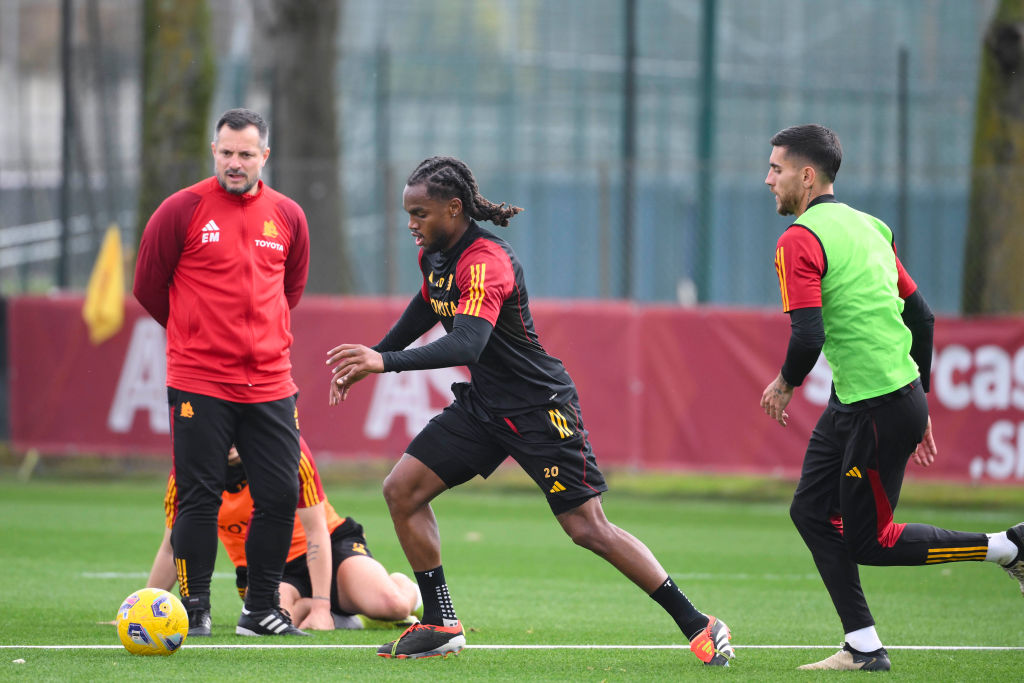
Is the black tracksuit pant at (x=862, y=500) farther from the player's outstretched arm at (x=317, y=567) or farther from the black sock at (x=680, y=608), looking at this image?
the player's outstretched arm at (x=317, y=567)

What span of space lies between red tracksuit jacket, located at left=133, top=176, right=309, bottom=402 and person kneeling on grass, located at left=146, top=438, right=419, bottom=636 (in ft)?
1.82

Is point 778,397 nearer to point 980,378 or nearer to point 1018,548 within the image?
point 1018,548

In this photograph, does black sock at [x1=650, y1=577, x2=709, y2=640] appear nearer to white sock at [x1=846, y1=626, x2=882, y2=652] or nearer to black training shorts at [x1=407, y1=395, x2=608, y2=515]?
black training shorts at [x1=407, y1=395, x2=608, y2=515]

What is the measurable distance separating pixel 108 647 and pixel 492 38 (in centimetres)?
1983

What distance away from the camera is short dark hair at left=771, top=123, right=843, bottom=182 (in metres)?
5.77

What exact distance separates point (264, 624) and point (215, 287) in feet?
5.09

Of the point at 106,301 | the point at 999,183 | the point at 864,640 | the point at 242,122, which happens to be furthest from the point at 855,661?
the point at 106,301

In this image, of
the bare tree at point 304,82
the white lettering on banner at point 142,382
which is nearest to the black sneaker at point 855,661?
the white lettering on banner at point 142,382

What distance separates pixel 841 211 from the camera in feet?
18.8

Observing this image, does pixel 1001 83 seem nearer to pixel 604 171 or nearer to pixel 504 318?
pixel 604 171

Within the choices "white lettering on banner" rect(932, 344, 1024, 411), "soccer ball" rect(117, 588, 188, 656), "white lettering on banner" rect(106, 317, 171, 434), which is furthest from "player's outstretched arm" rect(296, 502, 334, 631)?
"white lettering on banner" rect(106, 317, 171, 434)

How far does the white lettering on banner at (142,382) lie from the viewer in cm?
1456

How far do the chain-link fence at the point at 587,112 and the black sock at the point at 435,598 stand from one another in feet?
47.1

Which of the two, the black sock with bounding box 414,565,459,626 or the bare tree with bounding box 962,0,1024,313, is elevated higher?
the bare tree with bounding box 962,0,1024,313
